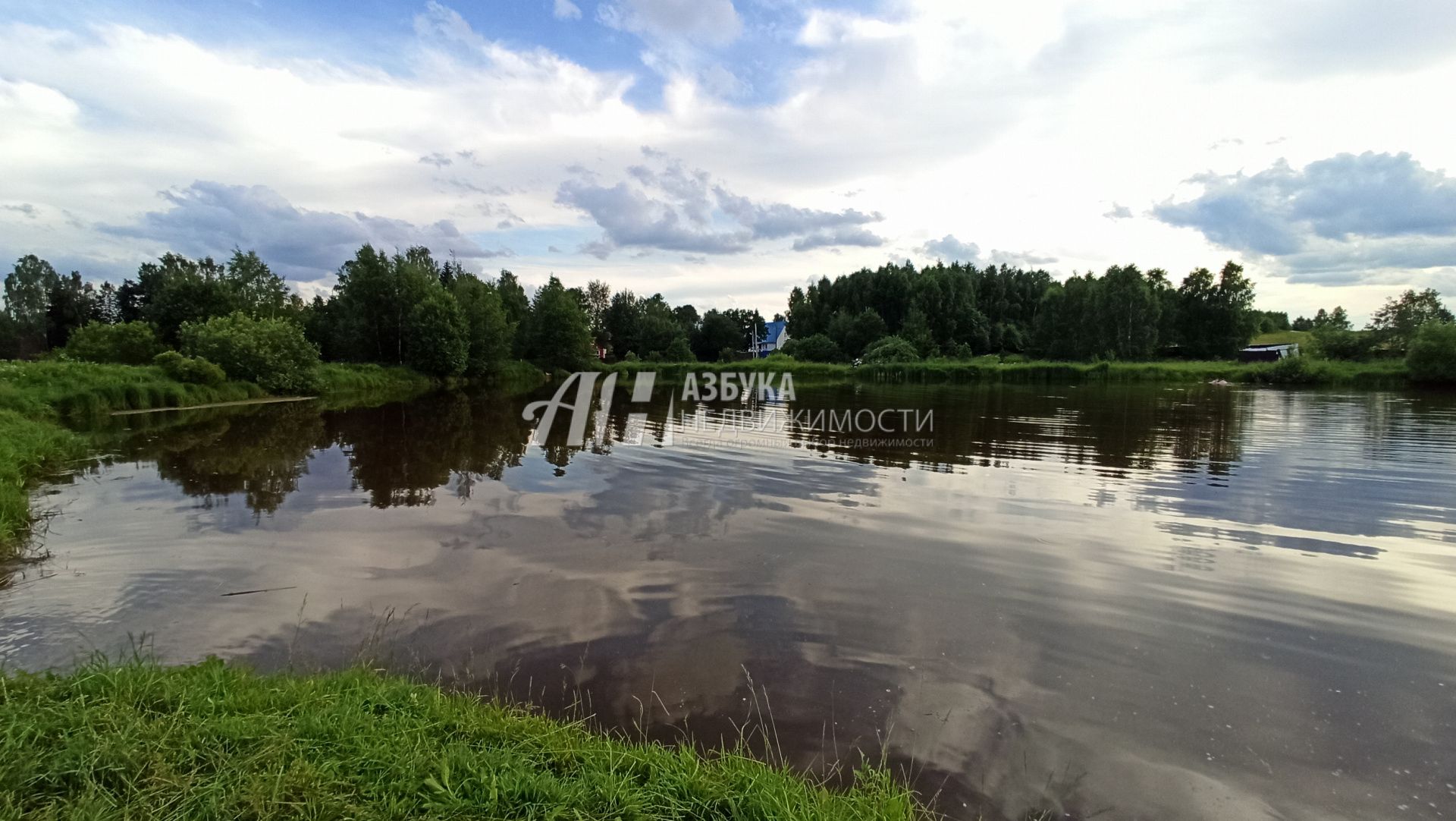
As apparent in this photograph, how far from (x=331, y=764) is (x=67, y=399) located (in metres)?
28.4

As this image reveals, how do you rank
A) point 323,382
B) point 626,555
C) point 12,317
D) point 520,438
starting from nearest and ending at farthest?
point 626,555 < point 520,438 < point 323,382 < point 12,317

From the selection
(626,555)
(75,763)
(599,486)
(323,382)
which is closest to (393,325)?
(323,382)

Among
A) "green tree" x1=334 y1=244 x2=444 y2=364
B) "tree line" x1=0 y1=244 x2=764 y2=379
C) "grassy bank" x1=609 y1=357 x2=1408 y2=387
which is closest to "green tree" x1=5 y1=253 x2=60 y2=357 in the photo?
"tree line" x1=0 y1=244 x2=764 y2=379

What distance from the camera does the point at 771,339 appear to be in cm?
10819

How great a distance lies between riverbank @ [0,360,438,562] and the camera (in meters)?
10.5

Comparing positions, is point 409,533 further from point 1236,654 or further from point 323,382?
point 323,382

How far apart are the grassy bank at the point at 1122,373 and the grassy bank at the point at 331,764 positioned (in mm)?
50392

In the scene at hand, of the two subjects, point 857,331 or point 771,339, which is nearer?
point 857,331

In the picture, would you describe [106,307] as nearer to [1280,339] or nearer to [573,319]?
[573,319]

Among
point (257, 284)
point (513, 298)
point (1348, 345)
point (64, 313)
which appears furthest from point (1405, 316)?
point (64, 313)

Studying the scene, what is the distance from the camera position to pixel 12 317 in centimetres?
6650

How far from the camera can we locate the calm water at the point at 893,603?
177 inches

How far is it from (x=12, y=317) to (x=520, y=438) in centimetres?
8307

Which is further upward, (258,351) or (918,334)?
(918,334)
